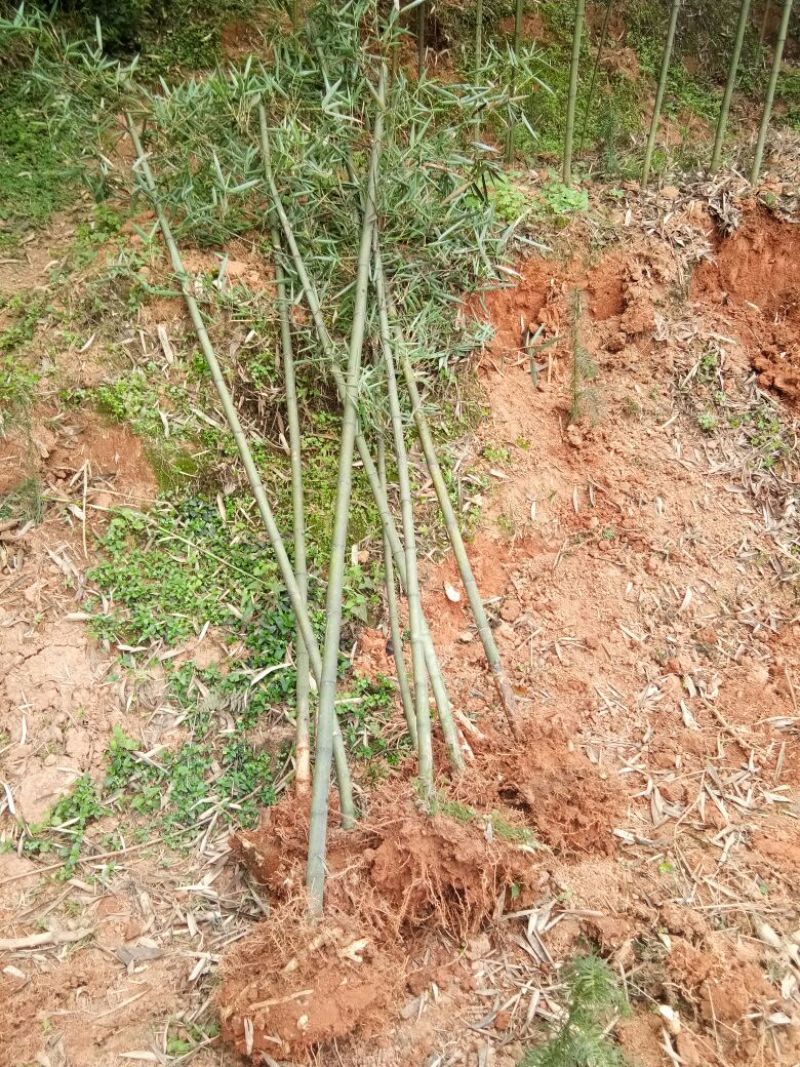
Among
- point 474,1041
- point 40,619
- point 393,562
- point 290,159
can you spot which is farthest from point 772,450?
point 40,619

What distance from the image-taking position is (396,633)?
292 cm

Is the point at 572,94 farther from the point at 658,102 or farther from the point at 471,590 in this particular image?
the point at 471,590

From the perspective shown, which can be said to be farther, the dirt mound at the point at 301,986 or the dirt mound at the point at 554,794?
the dirt mound at the point at 554,794

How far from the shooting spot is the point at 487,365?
3.78 meters

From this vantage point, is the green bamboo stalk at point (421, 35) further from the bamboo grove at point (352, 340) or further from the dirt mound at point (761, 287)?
the dirt mound at point (761, 287)

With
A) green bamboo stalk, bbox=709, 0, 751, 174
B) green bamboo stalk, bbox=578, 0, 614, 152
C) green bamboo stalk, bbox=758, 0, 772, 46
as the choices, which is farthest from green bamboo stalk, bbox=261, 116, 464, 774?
green bamboo stalk, bbox=758, 0, 772, 46

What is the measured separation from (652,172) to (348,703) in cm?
330

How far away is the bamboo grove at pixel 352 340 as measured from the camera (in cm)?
269

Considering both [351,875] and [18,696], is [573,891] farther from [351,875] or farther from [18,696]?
[18,696]

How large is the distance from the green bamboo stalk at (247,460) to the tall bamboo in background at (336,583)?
96 mm

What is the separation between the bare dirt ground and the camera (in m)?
2.30

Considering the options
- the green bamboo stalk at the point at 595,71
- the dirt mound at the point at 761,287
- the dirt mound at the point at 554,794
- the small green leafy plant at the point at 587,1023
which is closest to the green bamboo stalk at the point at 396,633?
the dirt mound at the point at 554,794

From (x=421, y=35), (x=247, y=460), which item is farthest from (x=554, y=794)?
(x=421, y=35)

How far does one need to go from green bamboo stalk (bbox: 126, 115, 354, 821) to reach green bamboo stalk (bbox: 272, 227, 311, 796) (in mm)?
56
